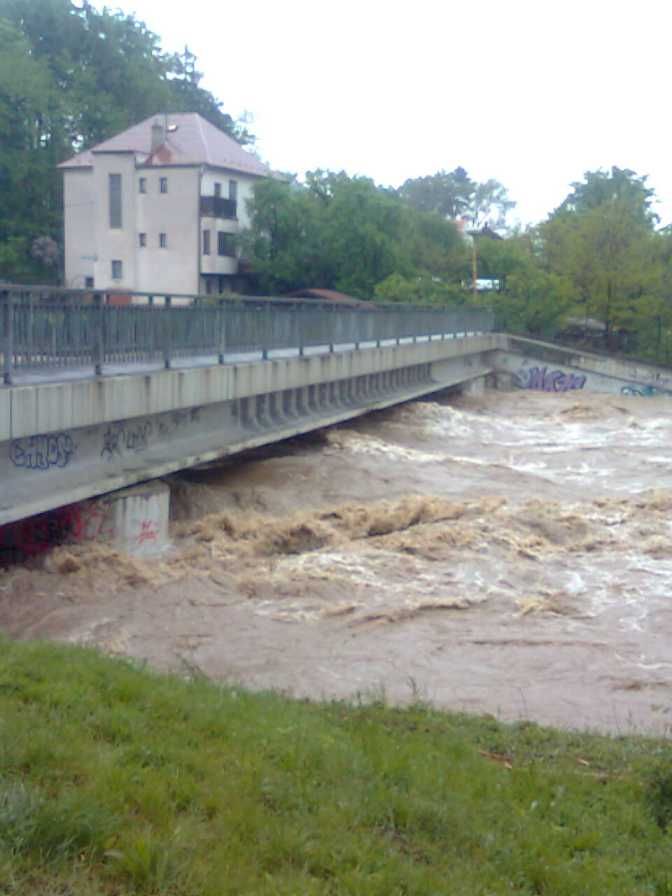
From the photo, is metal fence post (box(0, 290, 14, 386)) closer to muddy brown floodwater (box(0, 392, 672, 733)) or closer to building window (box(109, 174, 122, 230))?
muddy brown floodwater (box(0, 392, 672, 733))

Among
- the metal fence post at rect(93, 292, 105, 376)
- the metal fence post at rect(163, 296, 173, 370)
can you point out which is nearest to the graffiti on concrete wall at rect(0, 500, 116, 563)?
the metal fence post at rect(93, 292, 105, 376)

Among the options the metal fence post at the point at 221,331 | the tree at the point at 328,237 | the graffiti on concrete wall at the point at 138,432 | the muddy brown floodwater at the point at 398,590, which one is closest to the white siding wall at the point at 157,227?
the tree at the point at 328,237

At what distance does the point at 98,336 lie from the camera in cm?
1605

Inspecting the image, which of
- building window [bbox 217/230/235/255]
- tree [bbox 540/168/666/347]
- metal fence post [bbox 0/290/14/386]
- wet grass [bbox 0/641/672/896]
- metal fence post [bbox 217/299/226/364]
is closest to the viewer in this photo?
wet grass [bbox 0/641/672/896]

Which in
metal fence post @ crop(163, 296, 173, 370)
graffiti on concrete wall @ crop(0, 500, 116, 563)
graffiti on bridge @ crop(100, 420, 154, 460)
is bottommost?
graffiti on concrete wall @ crop(0, 500, 116, 563)

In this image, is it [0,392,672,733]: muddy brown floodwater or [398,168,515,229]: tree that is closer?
[0,392,672,733]: muddy brown floodwater

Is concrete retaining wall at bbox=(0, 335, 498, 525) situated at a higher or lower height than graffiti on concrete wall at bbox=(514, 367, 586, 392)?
higher

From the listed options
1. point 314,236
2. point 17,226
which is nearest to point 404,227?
point 314,236

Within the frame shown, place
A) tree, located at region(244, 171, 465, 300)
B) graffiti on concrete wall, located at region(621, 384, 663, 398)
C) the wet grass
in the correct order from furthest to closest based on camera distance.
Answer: tree, located at region(244, 171, 465, 300) < graffiti on concrete wall, located at region(621, 384, 663, 398) < the wet grass

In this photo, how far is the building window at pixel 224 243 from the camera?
57188 millimetres

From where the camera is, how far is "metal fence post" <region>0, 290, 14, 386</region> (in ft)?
45.1

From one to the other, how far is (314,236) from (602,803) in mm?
52137

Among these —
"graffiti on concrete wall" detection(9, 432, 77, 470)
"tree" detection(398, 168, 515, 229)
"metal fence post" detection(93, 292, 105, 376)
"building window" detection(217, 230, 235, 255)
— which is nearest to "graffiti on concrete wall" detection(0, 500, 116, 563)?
"graffiti on concrete wall" detection(9, 432, 77, 470)

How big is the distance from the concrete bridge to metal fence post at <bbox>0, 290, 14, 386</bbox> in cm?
2
